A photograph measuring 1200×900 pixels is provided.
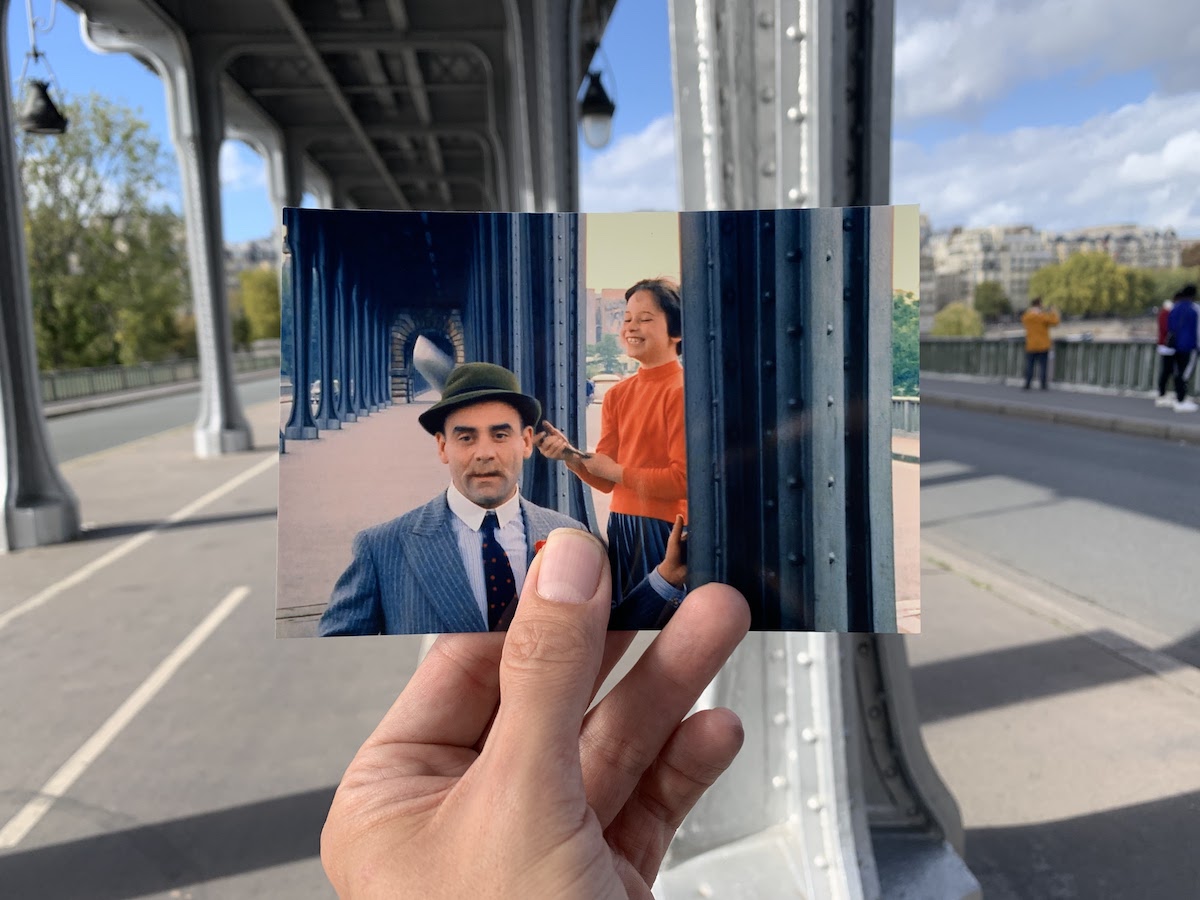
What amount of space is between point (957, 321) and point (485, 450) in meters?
61.8

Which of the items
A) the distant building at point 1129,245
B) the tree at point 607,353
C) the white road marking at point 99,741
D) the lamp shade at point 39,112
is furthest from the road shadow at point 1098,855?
the distant building at point 1129,245

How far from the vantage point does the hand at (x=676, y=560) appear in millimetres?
1436

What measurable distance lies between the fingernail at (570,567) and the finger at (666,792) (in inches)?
17.1

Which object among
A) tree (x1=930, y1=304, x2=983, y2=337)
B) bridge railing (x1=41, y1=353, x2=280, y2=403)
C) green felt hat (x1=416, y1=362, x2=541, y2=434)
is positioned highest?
tree (x1=930, y1=304, x2=983, y2=337)

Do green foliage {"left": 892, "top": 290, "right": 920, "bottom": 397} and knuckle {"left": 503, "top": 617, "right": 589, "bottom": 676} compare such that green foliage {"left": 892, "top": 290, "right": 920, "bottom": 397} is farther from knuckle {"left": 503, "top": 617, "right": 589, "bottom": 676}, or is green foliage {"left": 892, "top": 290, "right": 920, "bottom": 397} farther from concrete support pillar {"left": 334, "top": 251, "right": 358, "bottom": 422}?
concrete support pillar {"left": 334, "top": 251, "right": 358, "bottom": 422}

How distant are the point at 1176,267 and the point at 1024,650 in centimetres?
2847

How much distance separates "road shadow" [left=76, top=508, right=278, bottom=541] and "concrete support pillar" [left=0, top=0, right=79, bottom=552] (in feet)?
0.79

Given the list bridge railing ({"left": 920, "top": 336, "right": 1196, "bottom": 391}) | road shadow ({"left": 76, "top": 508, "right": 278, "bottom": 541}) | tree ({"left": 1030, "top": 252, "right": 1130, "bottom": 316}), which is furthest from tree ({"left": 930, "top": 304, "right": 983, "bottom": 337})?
road shadow ({"left": 76, "top": 508, "right": 278, "bottom": 541})

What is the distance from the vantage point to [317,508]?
1.38 meters

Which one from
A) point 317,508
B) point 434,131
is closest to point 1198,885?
point 317,508

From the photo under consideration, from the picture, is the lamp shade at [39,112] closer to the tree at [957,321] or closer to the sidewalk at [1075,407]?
the sidewalk at [1075,407]

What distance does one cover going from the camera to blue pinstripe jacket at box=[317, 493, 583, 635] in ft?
4.59

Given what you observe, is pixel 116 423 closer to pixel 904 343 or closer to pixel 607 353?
pixel 607 353

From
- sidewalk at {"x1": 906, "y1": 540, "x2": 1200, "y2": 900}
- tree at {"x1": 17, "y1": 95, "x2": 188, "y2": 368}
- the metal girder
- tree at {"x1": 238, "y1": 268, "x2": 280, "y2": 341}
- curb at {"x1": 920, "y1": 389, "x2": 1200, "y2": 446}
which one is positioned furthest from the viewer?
tree at {"x1": 238, "y1": 268, "x2": 280, "y2": 341}
